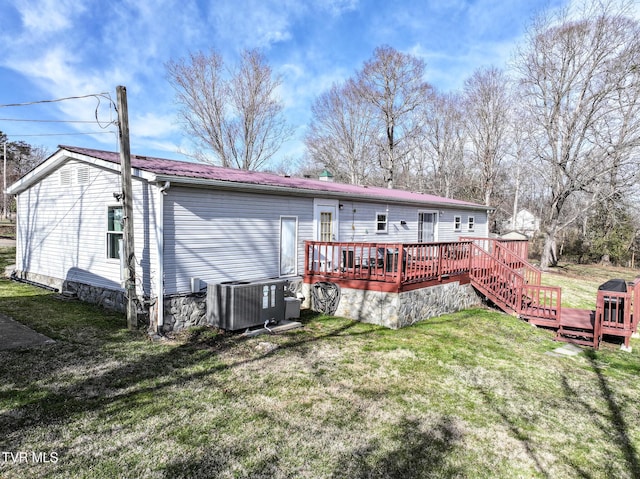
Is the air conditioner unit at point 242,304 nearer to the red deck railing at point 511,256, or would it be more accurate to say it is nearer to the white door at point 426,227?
the red deck railing at point 511,256

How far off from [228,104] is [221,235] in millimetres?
19343

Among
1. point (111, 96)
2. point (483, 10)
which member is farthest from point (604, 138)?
point (111, 96)

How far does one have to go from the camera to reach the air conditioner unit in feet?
21.9

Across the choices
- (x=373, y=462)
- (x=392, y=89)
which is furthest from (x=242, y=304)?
(x=392, y=89)

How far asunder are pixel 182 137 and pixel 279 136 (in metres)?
6.30

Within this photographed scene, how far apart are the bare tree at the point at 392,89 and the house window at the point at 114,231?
2023 centimetres

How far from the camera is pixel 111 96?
6.68 m

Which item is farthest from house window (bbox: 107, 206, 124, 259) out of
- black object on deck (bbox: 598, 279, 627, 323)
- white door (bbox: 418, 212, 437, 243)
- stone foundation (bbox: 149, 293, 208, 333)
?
white door (bbox: 418, 212, 437, 243)

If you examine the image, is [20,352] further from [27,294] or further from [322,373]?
[27,294]

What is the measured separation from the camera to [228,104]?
24.5 metres

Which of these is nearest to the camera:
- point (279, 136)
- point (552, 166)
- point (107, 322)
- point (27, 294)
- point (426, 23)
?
point (107, 322)

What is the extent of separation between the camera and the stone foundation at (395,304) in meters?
7.71

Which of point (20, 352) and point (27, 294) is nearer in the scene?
point (20, 352)

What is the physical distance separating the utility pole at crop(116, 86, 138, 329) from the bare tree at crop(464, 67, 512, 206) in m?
23.1
